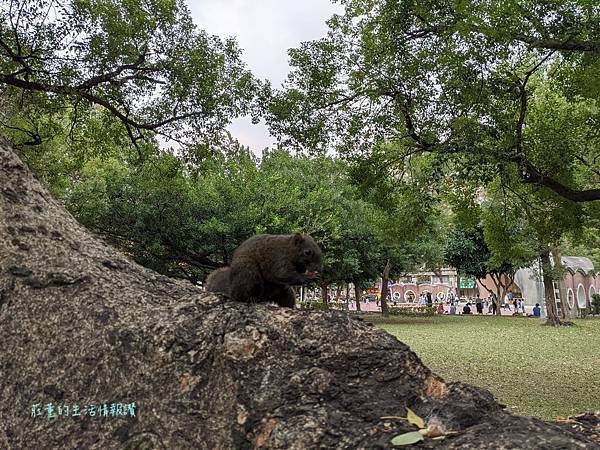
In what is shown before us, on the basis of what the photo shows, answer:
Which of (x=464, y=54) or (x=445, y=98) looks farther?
(x=445, y=98)

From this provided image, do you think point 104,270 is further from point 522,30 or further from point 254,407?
point 522,30

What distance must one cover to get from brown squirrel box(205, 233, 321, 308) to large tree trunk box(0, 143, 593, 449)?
0.85 meters

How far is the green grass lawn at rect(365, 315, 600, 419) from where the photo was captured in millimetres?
8250

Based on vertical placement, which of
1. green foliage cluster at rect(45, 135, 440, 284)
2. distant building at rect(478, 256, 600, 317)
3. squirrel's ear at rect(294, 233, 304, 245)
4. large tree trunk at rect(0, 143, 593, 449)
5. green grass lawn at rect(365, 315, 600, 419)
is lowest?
green grass lawn at rect(365, 315, 600, 419)

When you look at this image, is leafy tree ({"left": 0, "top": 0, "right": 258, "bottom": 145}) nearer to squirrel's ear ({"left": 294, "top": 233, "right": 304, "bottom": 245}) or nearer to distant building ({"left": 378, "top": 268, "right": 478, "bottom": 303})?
squirrel's ear ({"left": 294, "top": 233, "right": 304, "bottom": 245})

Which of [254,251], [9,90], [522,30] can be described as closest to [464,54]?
[522,30]

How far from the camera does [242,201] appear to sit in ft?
55.6

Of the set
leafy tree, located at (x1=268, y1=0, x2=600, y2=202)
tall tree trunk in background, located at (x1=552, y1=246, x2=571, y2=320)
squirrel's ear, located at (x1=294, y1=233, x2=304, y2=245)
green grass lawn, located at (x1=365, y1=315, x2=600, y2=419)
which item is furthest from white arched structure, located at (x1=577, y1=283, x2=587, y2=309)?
squirrel's ear, located at (x1=294, y1=233, x2=304, y2=245)

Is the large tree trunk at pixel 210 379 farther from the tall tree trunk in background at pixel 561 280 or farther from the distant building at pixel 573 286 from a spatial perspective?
the distant building at pixel 573 286

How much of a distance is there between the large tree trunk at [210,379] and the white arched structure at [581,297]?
36660 millimetres

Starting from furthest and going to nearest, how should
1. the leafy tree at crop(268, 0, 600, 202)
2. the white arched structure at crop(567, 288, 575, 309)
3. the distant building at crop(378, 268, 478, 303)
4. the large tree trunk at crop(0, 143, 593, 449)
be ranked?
the distant building at crop(378, 268, 478, 303)
the white arched structure at crop(567, 288, 575, 309)
the leafy tree at crop(268, 0, 600, 202)
the large tree trunk at crop(0, 143, 593, 449)

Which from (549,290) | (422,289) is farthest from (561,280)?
(422,289)

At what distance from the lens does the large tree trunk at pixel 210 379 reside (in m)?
1.54

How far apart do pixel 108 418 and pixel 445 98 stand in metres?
7.72
